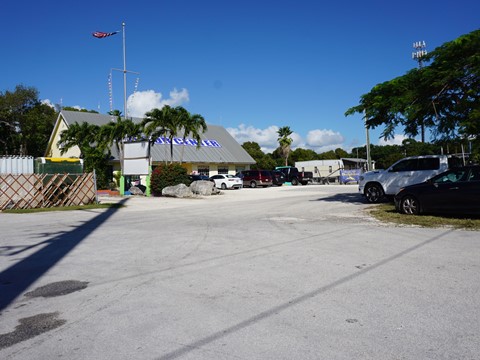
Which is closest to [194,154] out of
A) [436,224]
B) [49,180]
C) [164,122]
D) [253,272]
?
[164,122]

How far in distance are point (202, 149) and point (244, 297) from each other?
4668 cm

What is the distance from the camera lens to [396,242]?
8.87 m

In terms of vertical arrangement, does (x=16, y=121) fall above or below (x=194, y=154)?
above

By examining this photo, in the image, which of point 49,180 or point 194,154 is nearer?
point 49,180

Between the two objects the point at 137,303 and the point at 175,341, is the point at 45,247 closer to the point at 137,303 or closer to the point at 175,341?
the point at 137,303

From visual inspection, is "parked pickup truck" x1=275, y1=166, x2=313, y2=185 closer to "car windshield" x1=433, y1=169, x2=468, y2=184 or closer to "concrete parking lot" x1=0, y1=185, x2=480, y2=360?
"car windshield" x1=433, y1=169, x2=468, y2=184

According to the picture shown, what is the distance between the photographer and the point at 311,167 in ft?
195

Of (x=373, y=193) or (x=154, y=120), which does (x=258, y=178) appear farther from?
(x=373, y=193)

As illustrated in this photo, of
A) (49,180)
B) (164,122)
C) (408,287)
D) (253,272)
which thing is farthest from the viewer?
(164,122)

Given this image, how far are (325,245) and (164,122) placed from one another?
2502 cm

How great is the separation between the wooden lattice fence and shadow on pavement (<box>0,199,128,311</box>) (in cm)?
1026

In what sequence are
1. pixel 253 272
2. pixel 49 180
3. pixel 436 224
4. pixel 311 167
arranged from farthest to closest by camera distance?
pixel 311 167 → pixel 49 180 → pixel 436 224 → pixel 253 272

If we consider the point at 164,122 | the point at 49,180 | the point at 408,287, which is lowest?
the point at 408,287

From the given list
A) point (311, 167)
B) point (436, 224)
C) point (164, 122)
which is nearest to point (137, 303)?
Answer: point (436, 224)
